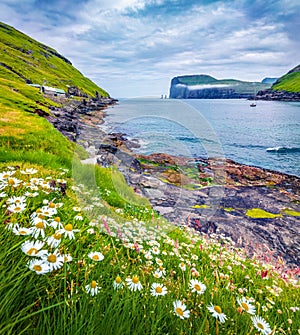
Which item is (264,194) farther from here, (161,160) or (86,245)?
(86,245)

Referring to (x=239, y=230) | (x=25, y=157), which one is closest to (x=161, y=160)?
(x=239, y=230)

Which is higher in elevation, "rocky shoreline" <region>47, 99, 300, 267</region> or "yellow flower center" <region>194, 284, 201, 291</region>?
"yellow flower center" <region>194, 284, 201, 291</region>

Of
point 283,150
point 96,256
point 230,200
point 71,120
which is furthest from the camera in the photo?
point 71,120

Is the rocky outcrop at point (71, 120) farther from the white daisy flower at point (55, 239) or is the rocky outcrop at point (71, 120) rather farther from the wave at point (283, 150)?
the wave at point (283, 150)

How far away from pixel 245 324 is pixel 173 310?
0.66 m

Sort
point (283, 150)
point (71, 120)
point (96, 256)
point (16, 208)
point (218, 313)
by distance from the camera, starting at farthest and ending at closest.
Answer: point (71, 120)
point (283, 150)
point (16, 208)
point (96, 256)
point (218, 313)

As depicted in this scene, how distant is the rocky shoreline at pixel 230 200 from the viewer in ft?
34.5

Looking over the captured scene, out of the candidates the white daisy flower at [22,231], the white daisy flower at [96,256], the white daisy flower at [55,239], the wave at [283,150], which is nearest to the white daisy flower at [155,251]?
the white daisy flower at [96,256]

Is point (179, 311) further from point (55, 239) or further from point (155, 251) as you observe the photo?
point (155, 251)

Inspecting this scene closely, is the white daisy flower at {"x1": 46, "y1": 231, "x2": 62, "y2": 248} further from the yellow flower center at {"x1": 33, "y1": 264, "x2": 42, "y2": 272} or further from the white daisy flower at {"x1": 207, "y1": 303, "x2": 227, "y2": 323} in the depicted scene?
the white daisy flower at {"x1": 207, "y1": 303, "x2": 227, "y2": 323}

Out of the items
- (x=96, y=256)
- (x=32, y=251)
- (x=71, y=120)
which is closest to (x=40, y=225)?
(x=32, y=251)

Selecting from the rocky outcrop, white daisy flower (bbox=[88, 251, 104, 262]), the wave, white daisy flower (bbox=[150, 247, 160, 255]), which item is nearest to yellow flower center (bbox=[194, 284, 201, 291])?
white daisy flower (bbox=[88, 251, 104, 262])

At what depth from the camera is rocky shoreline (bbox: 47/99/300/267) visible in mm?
10523

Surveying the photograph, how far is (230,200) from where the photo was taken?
1658cm
